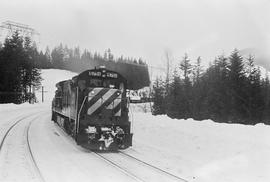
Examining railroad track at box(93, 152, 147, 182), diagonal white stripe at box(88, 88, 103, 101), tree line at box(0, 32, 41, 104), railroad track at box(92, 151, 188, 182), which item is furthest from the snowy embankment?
tree line at box(0, 32, 41, 104)

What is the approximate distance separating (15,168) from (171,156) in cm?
480

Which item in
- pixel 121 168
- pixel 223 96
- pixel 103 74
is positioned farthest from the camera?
pixel 223 96

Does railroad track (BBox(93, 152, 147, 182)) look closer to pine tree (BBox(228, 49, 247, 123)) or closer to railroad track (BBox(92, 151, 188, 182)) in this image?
railroad track (BBox(92, 151, 188, 182))

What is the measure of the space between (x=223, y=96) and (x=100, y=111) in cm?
3574

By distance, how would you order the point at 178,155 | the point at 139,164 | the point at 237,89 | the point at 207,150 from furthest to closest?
the point at 237,89
the point at 207,150
the point at 178,155
the point at 139,164

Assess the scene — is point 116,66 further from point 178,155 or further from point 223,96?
point 223,96

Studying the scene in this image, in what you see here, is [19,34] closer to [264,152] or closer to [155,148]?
[155,148]

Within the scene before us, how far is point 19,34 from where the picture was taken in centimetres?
6681

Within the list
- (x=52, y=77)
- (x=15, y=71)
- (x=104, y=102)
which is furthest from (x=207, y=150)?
(x=52, y=77)

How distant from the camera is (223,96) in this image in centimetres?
4734

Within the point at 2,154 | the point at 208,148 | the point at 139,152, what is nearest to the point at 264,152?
the point at 208,148

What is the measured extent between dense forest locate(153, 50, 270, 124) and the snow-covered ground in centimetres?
2988

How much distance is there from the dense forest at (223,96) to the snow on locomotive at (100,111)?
31385mm

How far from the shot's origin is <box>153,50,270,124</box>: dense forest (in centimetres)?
4469
